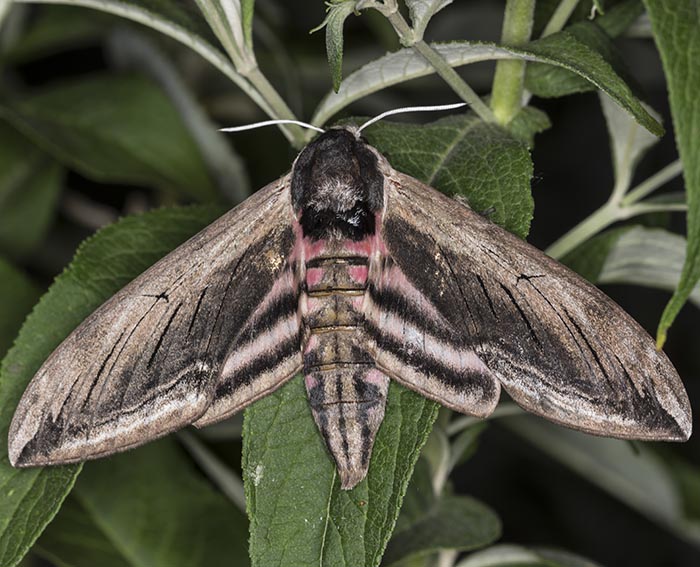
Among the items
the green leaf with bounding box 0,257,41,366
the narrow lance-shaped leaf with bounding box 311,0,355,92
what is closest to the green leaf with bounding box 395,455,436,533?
the narrow lance-shaped leaf with bounding box 311,0,355,92

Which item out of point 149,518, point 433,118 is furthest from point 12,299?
point 433,118

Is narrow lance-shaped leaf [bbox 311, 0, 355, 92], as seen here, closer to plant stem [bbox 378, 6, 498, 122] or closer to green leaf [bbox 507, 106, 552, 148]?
plant stem [bbox 378, 6, 498, 122]

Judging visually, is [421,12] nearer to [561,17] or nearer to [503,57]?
[503,57]

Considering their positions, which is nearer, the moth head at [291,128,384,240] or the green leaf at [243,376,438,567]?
the green leaf at [243,376,438,567]

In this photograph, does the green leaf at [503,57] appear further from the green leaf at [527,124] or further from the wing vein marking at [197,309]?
the wing vein marking at [197,309]

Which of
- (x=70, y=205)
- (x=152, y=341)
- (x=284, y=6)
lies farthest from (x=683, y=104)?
(x=284, y=6)

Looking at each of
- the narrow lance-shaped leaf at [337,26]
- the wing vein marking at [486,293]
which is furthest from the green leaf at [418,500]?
the narrow lance-shaped leaf at [337,26]

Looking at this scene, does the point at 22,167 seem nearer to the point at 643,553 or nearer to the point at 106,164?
the point at 106,164
